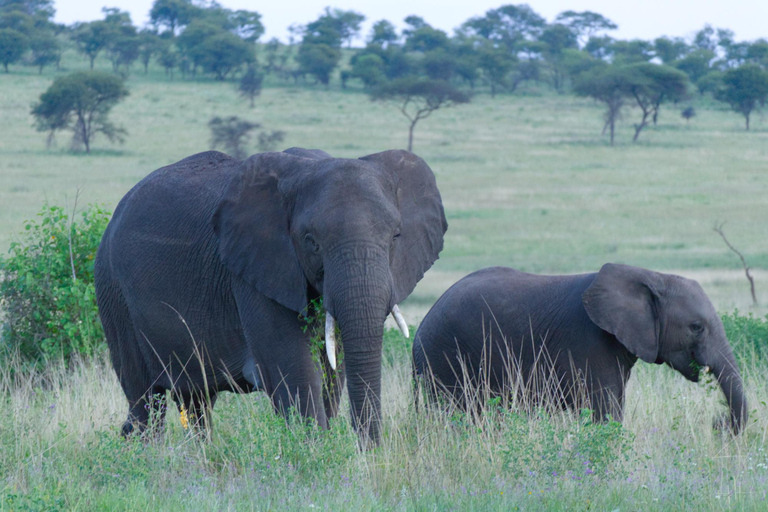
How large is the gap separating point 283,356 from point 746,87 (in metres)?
60.9

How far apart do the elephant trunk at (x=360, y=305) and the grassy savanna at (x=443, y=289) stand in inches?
15.0

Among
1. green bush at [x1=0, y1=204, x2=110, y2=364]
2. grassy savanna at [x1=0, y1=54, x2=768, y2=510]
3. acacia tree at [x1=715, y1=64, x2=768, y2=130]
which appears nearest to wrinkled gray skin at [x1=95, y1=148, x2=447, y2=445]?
grassy savanna at [x1=0, y1=54, x2=768, y2=510]

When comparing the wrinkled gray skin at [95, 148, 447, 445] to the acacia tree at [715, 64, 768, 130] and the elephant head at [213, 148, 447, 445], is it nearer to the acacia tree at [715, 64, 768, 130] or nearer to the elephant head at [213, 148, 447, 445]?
the elephant head at [213, 148, 447, 445]

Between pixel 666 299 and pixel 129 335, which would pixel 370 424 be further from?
pixel 666 299

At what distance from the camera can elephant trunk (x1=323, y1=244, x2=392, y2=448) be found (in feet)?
14.9

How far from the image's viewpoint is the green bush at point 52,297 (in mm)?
8586

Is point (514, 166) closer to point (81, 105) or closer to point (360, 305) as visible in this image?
point (81, 105)

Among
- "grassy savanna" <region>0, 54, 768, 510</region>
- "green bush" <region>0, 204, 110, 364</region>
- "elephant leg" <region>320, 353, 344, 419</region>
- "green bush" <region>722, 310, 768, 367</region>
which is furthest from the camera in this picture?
"green bush" <region>722, 310, 768, 367</region>

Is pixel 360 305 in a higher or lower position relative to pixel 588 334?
higher

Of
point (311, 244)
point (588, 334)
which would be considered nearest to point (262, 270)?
point (311, 244)

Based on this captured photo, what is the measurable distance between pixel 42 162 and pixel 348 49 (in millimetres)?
69443

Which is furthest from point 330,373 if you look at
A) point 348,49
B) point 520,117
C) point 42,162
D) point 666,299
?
point 348,49

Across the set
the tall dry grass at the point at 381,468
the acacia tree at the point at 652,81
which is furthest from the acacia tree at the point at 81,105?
the tall dry grass at the point at 381,468

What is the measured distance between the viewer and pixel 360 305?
452 centimetres
